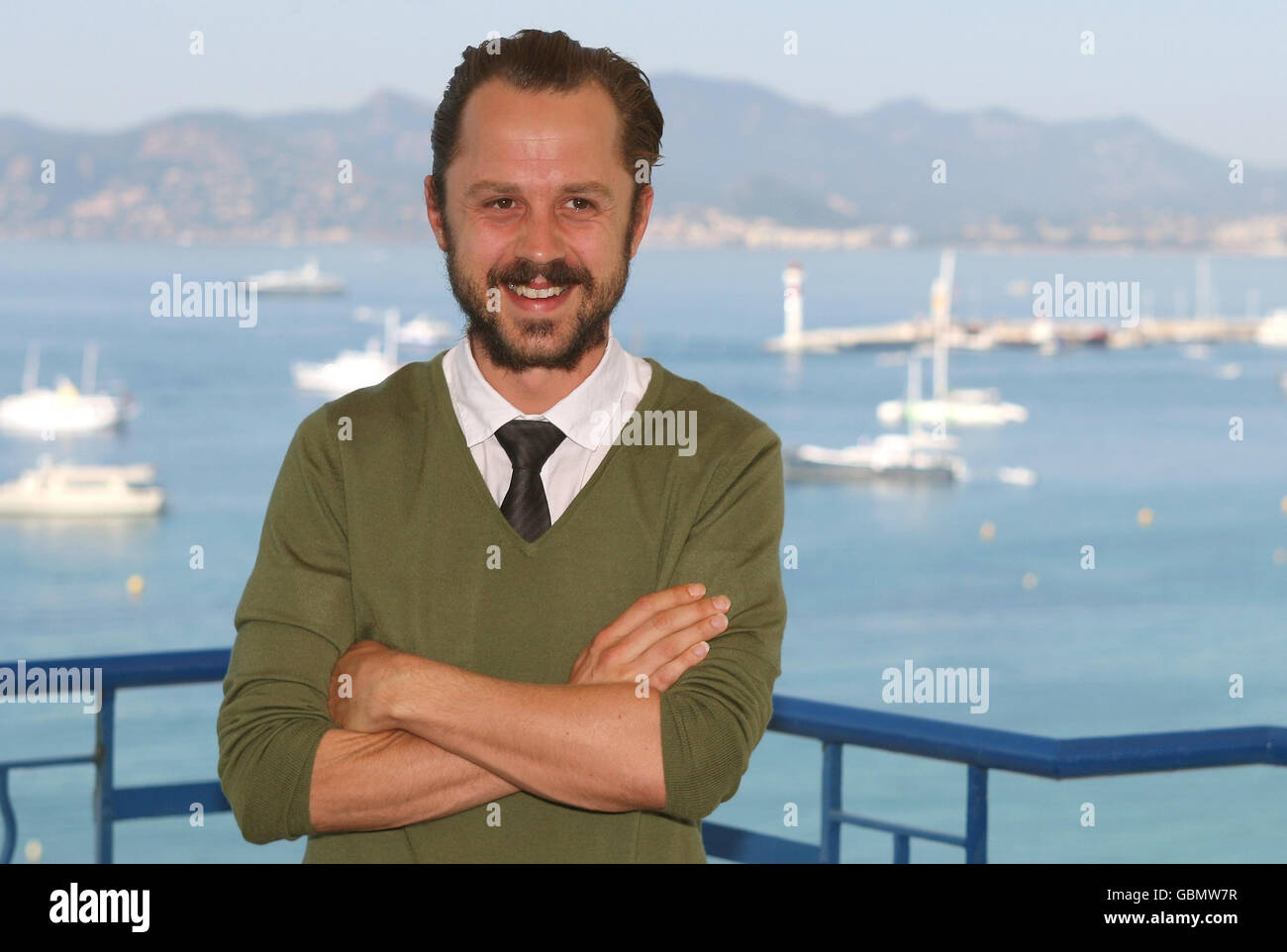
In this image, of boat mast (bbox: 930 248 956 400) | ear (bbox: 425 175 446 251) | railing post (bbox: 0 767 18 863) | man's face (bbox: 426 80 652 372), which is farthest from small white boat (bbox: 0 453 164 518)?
man's face (bbox: 426 80 652 372)

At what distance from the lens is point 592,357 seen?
5.24 ft

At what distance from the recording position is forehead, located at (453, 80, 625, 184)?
1.54m

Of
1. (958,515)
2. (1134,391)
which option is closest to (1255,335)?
(1134,391)

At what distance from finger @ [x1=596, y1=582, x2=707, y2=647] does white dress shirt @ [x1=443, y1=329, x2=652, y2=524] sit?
0.14m

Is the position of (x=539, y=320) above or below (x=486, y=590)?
above

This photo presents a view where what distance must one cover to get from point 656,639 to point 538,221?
16.4 inches

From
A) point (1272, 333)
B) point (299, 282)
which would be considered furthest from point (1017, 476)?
point (299, 282)

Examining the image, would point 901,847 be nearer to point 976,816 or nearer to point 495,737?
point 976,816

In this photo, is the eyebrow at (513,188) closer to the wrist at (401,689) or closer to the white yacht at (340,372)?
the wrist at (401,689)

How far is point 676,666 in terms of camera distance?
1535 mm

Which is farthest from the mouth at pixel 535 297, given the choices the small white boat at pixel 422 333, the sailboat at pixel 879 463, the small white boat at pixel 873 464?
the small white boat at pixel 422 333

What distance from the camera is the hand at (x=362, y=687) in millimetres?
1498

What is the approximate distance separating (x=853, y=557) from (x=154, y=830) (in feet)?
90.3
